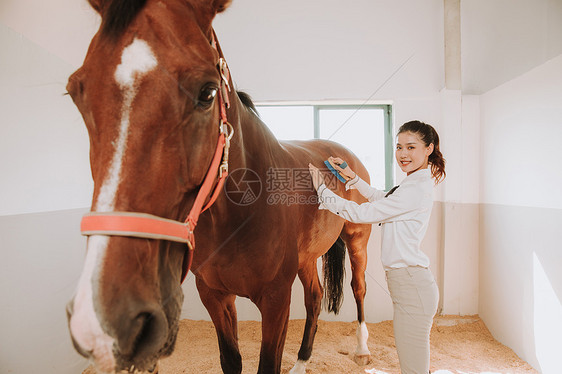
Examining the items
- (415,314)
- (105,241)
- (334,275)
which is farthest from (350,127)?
(105,241)

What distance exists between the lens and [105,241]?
0.59 metres

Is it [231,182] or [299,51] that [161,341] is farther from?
[299,51]

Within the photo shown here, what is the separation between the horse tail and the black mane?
2.22 m

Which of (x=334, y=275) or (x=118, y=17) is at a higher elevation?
(x=118, y=17)

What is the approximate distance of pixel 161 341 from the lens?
622 millimetres

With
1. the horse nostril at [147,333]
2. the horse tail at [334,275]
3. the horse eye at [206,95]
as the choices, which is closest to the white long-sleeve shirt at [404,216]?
the horse eye at [206,95]

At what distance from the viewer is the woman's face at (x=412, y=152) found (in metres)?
1.41

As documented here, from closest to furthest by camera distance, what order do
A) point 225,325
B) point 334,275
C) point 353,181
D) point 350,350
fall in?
point 225,325, point 353,181, point 350,350, point 334,275

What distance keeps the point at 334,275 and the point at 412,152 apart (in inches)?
58.6

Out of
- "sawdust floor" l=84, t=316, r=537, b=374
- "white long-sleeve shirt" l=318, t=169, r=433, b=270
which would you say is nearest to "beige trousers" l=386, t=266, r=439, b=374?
"white long-sleeve shirt" l=318, t=169, r=433, b=270

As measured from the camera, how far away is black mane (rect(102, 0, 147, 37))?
0.68m

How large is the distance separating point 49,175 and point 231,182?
1.28 meters

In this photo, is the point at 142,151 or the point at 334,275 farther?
→ the point at 334,275

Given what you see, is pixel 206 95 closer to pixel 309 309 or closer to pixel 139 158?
pixel 139 158
